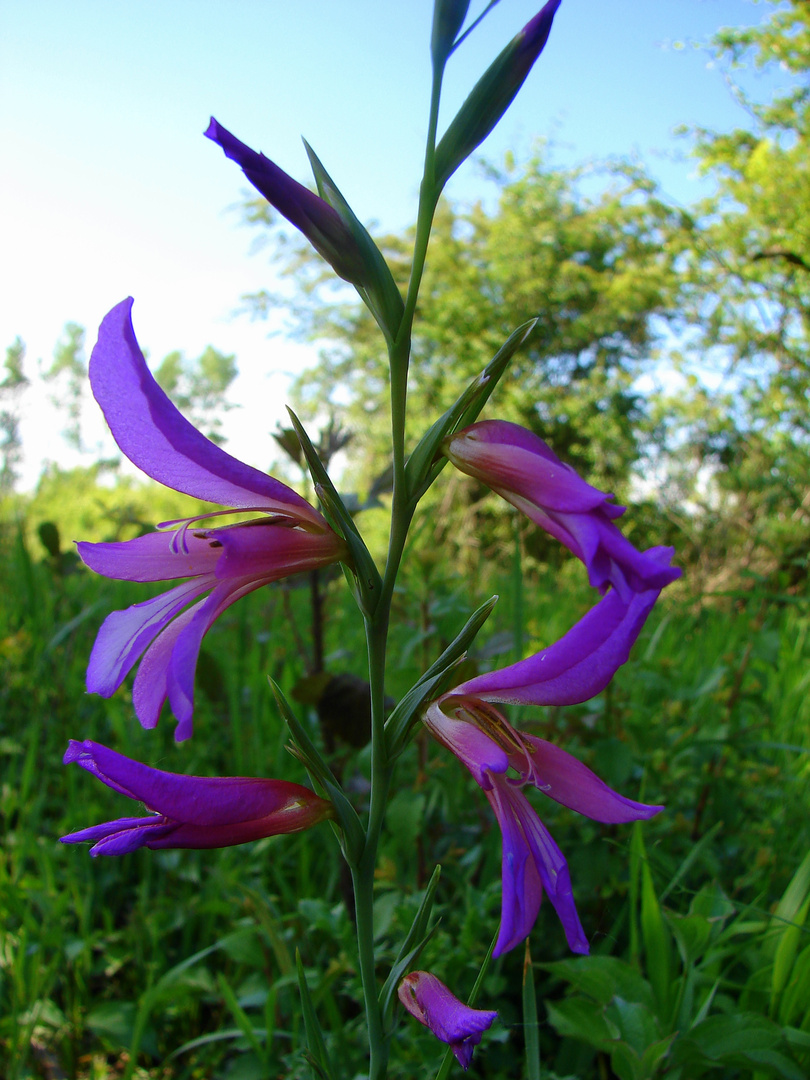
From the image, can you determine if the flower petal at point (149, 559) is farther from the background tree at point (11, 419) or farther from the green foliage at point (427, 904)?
the background tree at point (11, 419)

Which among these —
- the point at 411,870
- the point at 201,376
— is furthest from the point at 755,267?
the point at 201,376

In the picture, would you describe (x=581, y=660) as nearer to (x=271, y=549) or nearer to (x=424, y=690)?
(x=424, y=690)

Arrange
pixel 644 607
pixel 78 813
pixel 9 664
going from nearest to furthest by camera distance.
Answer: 1. pixel 644 607
2. pixel 78 813
3. pixel 9 664

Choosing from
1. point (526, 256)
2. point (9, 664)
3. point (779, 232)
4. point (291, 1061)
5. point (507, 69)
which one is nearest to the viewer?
point (507, 69)

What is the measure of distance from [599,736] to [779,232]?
27.8 feet

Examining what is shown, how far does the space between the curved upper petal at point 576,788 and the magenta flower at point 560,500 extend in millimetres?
234

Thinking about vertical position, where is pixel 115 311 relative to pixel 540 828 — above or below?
above

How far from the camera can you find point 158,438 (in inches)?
31.3

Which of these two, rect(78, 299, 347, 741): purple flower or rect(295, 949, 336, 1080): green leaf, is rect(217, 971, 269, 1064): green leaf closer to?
rect(295, 949, 336, 1080): green leaf

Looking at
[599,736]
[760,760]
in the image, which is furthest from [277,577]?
[760,760]

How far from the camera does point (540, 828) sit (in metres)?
0.78

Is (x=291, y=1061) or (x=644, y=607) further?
(x=291, y=1061)

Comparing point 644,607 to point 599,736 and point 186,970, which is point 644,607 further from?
point 186,970

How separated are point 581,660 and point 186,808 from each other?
416 mm
